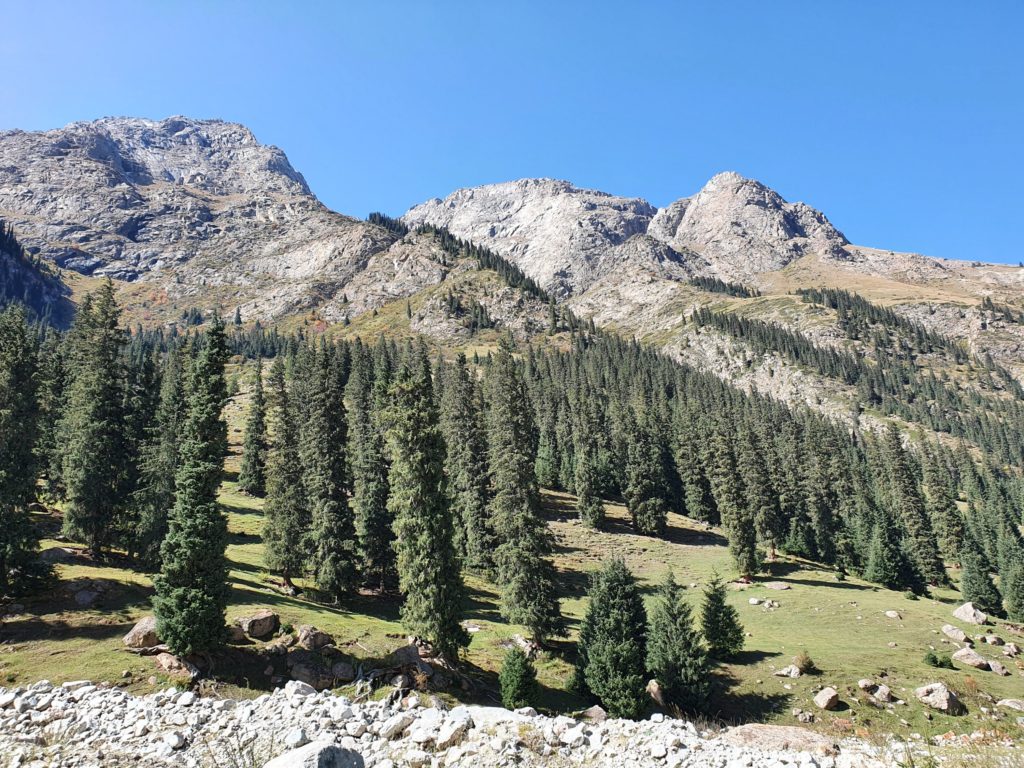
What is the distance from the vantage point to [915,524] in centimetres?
8238

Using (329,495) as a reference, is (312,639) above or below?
below

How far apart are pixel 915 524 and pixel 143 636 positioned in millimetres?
99768

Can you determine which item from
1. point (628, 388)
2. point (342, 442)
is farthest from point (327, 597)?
point (628, 388)

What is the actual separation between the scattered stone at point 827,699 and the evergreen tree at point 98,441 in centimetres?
5350

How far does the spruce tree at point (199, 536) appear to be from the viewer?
26.4 metres

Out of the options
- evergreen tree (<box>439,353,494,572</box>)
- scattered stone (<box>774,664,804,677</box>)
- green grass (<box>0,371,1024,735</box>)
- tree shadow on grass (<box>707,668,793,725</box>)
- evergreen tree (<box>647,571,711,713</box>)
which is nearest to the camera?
green grass (<box>0,371,1024,735</box>)

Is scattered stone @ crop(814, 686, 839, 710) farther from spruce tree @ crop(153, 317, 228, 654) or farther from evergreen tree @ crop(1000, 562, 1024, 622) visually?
evergreen tree @ crop(1000, 562, 1024, 622)

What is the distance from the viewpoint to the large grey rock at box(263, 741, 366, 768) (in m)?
11.1

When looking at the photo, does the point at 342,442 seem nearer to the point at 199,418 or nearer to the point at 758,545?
the point at 199,418

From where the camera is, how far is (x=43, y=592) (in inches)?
1277

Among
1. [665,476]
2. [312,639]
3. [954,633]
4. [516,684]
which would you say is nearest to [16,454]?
[312,639]

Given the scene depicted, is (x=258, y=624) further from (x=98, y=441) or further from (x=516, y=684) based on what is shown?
(x=98, y=441)

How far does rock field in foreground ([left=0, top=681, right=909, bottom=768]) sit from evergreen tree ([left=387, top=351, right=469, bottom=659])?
1127cm

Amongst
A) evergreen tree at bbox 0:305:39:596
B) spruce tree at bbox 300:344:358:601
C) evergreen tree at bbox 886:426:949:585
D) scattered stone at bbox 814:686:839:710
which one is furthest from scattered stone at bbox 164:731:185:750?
evergreen tree at bbox 886:426:949:585
